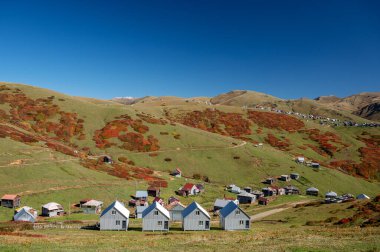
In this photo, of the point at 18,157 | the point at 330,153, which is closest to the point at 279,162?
the point at 330,153

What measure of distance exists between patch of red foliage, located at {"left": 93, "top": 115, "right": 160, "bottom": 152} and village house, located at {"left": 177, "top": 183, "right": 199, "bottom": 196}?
4195cm

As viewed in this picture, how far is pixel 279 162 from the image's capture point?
147 meters

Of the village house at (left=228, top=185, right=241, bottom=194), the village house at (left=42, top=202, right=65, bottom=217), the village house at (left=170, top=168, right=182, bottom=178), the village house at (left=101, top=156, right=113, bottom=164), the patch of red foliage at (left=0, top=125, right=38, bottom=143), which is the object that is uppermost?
the patch of red foliage at (left=0, top=125, right=38, bottom=143)

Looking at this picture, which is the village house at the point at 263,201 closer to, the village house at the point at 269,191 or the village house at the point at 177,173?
the village house at the point at 269,191

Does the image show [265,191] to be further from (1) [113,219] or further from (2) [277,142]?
(2) [277,142]

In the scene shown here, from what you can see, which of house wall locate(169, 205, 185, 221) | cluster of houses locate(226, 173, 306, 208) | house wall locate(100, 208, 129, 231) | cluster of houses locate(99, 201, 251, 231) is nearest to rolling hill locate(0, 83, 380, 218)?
cluster of houses locate(226, 173, 306, 208)

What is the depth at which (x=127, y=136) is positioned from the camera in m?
152

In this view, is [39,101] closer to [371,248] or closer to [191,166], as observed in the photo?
[191,166]

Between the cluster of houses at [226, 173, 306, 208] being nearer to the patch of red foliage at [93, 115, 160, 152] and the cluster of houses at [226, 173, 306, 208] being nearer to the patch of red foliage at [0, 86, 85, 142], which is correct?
the patch of red foliage at [93, 115, 160, 152]

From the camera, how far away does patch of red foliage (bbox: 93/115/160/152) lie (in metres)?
145

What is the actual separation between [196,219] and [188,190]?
120ft

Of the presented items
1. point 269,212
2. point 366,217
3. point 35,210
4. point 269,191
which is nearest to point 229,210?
point 366,217

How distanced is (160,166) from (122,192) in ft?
A: 129

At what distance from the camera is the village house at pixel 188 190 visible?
347 ft
